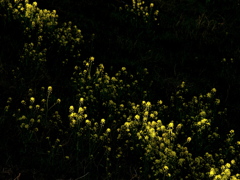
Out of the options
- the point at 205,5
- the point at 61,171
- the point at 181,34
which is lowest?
the point at 61,171

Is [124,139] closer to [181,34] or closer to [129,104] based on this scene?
[129,104]

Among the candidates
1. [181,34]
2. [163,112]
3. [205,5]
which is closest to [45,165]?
[163,112]

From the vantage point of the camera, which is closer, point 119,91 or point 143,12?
point 119,91

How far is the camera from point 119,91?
4586 millimetres

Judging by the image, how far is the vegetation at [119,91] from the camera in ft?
11.2

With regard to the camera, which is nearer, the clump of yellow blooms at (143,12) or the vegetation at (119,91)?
the vegetation at (119,91)

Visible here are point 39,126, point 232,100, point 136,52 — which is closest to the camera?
point 39,126

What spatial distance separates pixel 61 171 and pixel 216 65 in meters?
3.85

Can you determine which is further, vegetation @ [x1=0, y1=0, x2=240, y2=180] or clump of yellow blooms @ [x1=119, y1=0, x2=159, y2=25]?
clump of yellow blooms @ [x1=119, y1=0, x2=159, y2=25]

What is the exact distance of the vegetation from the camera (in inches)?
134

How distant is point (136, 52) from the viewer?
19.0ft

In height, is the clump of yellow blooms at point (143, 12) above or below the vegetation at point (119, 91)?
above

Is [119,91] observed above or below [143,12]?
below

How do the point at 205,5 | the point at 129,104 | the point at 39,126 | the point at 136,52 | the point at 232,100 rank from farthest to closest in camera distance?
the point at 205,5, the point at 136,52, the point at 232,100, the point at 129,104, the point at 39,126
